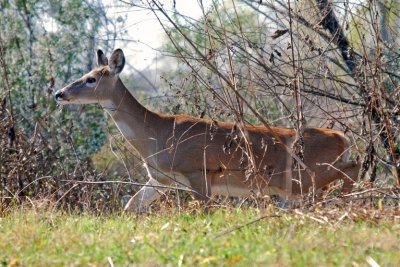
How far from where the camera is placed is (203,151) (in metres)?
11.9

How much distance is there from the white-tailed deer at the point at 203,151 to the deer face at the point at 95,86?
0.04 feet

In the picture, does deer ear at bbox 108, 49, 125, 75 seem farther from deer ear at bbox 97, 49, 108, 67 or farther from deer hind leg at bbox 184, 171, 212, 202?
deer hind leg at bbox 184, 171, 212, 202

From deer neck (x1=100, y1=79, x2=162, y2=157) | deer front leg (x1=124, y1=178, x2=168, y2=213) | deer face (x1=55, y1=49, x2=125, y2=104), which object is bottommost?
deer front leg (x1=124, y1=178, x2=168, y2=213)

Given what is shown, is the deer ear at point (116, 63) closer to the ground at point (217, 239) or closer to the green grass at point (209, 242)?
the ground at point (217, 239)

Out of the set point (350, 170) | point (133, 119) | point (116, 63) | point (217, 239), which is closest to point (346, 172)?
point (350, 170)

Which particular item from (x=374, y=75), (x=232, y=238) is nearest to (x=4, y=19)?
(x=374, y=75)

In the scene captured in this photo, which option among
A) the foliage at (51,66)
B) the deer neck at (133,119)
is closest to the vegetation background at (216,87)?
the foliage at (51,66)

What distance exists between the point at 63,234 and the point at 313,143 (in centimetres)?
529

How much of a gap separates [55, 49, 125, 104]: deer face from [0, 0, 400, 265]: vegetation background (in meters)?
0.32

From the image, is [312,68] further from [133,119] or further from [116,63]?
[116,63]

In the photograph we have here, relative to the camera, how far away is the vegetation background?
9000 millimetres

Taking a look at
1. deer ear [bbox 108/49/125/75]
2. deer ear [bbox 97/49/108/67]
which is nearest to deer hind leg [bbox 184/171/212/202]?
deer ear [bbox 108/49/125/75]

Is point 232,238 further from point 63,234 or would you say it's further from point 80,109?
point 80,109

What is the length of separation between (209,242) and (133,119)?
20.1 ft
